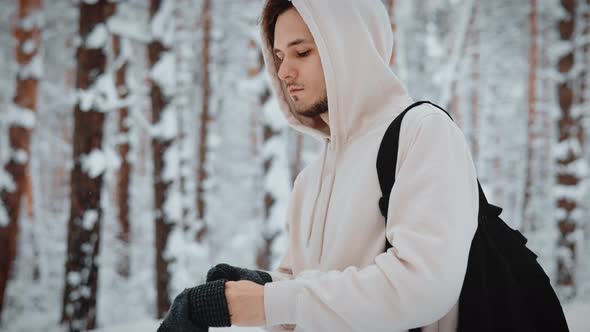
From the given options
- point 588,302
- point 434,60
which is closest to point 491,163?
point 434,60

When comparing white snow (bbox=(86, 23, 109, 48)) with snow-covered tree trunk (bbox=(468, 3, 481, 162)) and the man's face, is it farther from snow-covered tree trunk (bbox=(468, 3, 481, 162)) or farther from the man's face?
snow-covered tree trunk (bbox=(468, 3, 481, 162))

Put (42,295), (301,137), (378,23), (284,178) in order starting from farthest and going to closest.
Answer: (301,137)
(284,178)
(42,295)
(378,23)

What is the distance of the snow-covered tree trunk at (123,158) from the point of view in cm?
383

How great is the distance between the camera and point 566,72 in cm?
498

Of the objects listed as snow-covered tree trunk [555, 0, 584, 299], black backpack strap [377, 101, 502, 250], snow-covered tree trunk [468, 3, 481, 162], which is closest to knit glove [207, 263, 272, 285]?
black backpack strap [377, 101, 502, 250]

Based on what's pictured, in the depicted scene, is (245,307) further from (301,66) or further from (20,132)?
(20,132)

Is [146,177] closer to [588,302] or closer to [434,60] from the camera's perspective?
[434,60]

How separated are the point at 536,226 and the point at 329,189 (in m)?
5.50

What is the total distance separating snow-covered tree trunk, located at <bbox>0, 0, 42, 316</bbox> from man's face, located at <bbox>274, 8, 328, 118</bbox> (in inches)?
118

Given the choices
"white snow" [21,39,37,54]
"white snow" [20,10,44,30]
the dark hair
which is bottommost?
the dark hair

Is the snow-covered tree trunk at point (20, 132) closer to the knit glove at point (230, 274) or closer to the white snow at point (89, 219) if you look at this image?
the white snow at point (89, 219)

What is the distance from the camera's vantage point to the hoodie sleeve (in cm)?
78

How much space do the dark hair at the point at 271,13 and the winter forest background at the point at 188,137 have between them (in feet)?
7.34

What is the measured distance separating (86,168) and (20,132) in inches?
24.7
